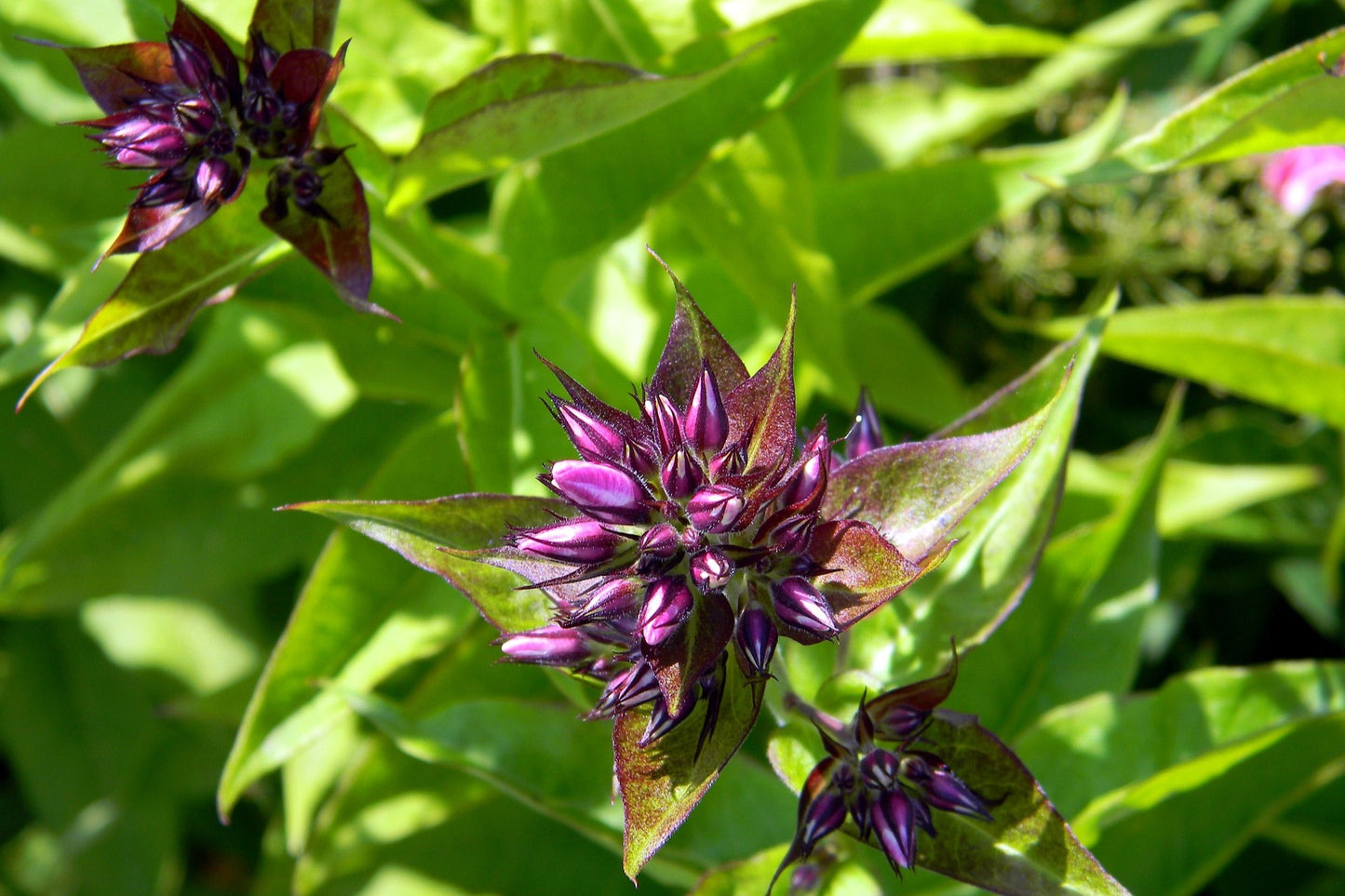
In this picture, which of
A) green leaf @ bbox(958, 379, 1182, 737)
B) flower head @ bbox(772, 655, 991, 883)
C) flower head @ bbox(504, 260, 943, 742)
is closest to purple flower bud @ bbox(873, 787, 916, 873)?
flower head @ bbox(772, 655, 991, 883)

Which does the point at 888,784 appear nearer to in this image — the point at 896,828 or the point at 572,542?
the point at 896,828

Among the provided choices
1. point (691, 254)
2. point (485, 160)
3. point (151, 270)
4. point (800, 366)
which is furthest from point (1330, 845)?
point (151, 270)

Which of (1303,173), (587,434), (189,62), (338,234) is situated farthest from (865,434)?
(1303,173)

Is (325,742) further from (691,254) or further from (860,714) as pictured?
(860,714)

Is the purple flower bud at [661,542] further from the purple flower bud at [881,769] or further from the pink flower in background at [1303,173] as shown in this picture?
the pink flower in background at [1303,173]

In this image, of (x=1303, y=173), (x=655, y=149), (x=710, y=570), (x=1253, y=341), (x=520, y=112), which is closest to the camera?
(x=710, y=570)

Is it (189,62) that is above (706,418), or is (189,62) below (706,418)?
above

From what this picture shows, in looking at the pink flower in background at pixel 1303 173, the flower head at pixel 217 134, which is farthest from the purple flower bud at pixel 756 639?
the pink flower in background at pixel 1303 173

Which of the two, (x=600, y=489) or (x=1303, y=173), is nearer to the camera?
(x=600, y=489)

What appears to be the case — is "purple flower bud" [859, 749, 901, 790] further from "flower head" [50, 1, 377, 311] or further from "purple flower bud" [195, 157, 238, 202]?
"purple flower bud" [195, 157, 238, 202]
